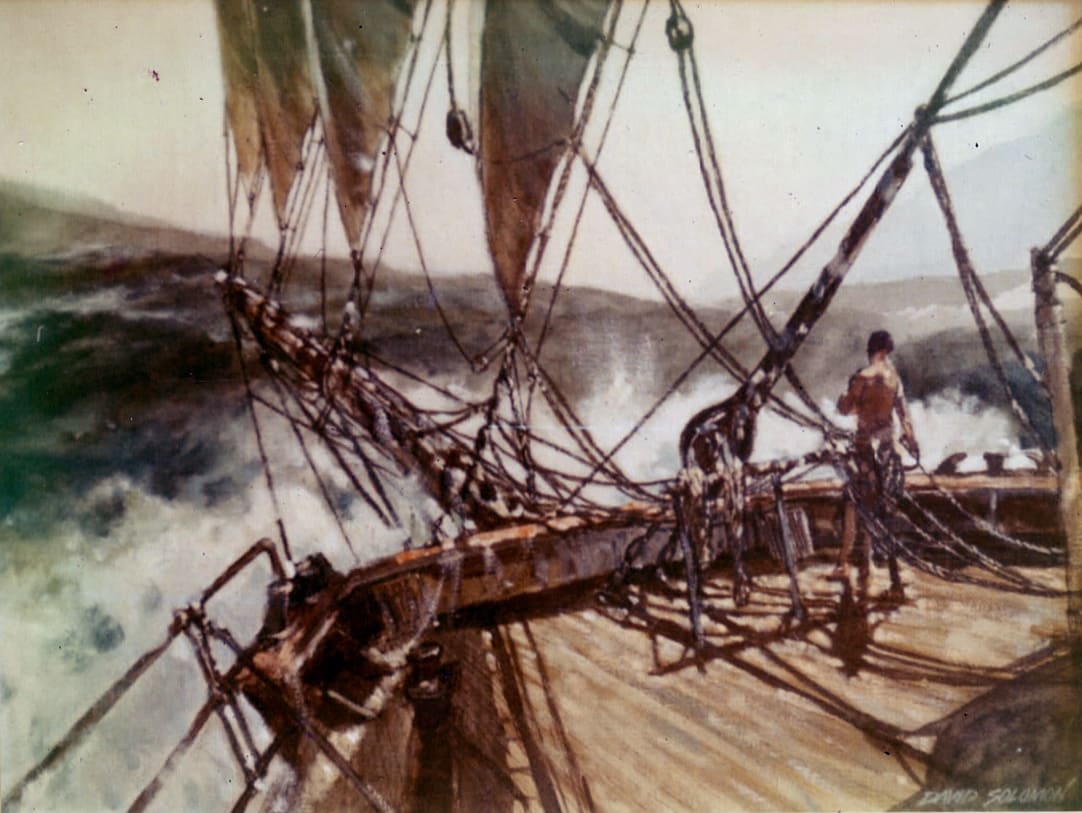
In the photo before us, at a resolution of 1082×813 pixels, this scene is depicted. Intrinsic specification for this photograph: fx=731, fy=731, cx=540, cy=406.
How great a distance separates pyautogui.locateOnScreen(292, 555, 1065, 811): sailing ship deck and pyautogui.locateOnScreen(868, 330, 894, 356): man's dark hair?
0.71 metres

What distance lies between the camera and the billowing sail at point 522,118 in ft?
7.16

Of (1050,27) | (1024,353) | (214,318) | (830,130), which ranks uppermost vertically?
(1050,27)

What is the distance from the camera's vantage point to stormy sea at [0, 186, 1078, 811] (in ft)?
7.11

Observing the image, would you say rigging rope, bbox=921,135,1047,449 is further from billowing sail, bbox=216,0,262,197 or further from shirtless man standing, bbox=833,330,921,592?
billowing sail, bbox=216,0,262,197

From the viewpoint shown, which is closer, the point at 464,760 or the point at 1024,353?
the point at 464,760

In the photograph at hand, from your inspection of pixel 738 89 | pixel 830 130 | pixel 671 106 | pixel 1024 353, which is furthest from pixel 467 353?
pixel 1024 353

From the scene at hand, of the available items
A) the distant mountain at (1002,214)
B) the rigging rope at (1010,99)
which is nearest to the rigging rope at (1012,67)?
the rigging rope at (1010,99)

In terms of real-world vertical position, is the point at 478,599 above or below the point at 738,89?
below

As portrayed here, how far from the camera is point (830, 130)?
2.24 metres

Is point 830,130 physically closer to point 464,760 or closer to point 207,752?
point 464,760

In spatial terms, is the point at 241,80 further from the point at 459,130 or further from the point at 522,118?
the point at 522,118

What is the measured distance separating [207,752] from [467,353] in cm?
142

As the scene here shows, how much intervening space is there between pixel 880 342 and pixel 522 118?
1.32 metres

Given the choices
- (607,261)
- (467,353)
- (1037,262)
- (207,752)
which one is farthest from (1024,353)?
(207,752)
